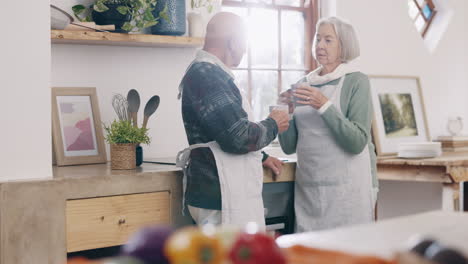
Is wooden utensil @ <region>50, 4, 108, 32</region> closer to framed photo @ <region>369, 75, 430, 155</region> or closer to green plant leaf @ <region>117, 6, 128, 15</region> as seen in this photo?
green plant leaf @ <region>117, 6, 128, 15</region>

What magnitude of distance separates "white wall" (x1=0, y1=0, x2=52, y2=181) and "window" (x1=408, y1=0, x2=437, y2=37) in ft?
10.3

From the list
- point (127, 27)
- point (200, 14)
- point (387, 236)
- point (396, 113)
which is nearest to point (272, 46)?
point (200, 14)

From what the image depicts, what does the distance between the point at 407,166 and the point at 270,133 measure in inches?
58.7

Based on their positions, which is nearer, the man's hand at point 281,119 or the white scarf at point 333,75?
the man's hand at point 281,119

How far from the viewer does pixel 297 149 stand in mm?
2969

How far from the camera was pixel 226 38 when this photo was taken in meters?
2.55

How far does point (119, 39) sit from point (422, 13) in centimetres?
275

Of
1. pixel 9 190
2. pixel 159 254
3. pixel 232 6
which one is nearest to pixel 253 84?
pixel 232 6

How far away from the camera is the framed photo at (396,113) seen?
4.18 m

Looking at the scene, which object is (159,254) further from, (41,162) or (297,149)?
(297,149)

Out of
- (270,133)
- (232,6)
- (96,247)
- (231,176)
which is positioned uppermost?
(232,6)

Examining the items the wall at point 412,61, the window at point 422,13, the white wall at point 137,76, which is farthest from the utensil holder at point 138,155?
the window at point 422,13

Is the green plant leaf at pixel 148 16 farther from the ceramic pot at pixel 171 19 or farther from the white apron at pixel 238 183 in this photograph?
the white apron at pixel 238 183

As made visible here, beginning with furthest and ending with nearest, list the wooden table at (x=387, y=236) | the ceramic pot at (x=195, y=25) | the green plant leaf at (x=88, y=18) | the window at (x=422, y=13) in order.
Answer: the window at (x=422, y=13), the ceramic pot at (x=195, y=25), the green plant leaf at (x=88, y=18), the wooden table at (x=387, y=236)
